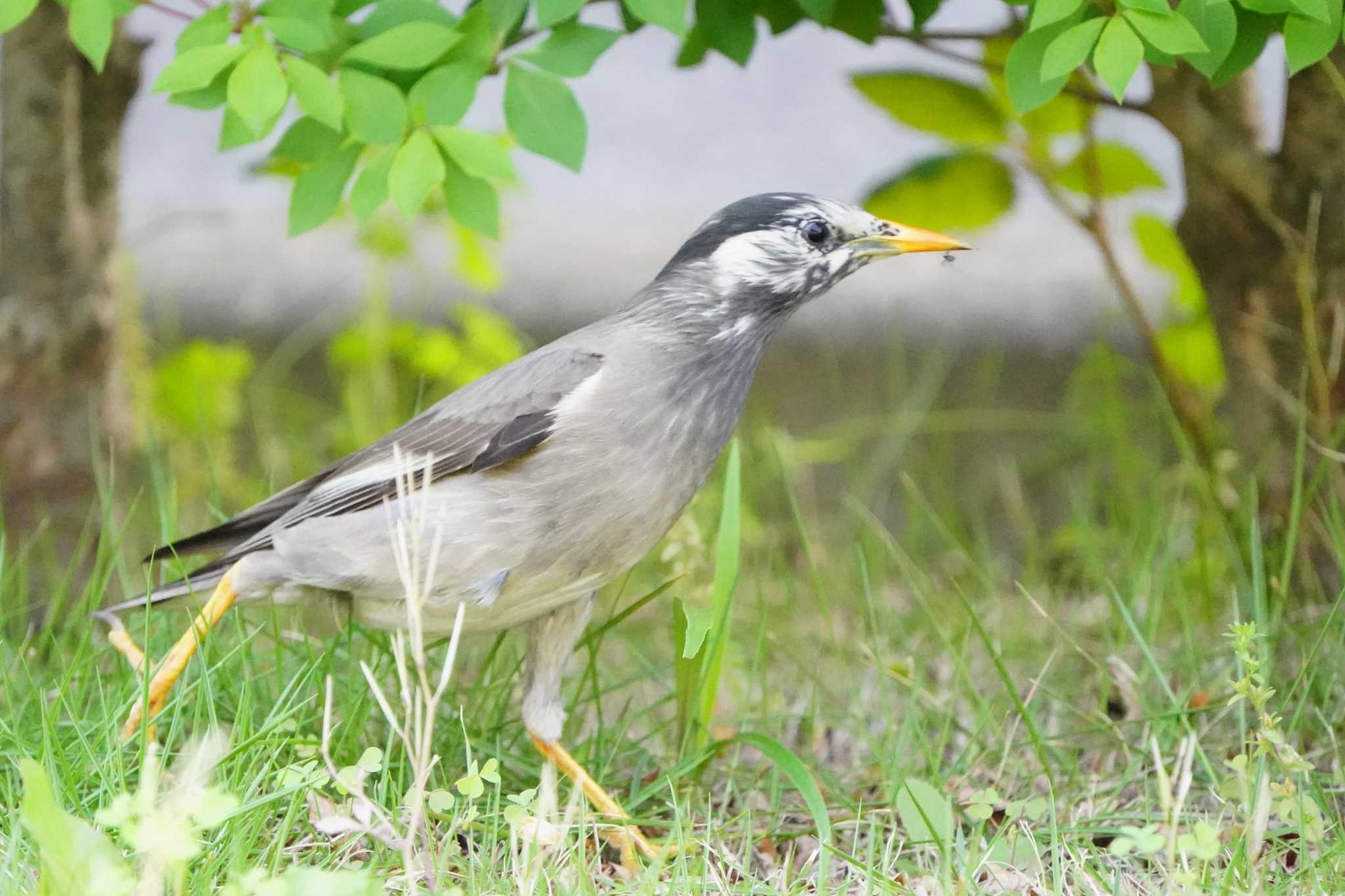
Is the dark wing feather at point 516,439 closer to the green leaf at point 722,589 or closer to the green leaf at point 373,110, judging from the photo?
the green leaf at point 722,589

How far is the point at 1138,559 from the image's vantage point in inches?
168

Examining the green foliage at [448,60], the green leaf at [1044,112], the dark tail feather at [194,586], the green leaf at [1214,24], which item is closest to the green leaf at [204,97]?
the green foliage at [448,60]

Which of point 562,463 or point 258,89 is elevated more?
point 258,89

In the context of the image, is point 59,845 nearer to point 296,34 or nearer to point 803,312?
point 296,34

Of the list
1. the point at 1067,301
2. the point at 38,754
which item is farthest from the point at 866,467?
the point at 38,754

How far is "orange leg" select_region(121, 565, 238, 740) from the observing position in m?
2.92

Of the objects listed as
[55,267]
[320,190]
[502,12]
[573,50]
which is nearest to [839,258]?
[573,50]

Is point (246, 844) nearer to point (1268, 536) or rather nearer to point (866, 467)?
point (1268, 536)

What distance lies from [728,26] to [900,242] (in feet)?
1.92

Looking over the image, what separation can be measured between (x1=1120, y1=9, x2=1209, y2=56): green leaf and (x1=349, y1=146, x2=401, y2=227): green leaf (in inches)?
50.7

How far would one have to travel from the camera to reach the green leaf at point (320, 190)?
2.70 m

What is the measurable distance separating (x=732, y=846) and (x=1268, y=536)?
5.66 feet

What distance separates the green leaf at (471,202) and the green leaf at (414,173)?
0.28 feet

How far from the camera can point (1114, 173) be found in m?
4.14
